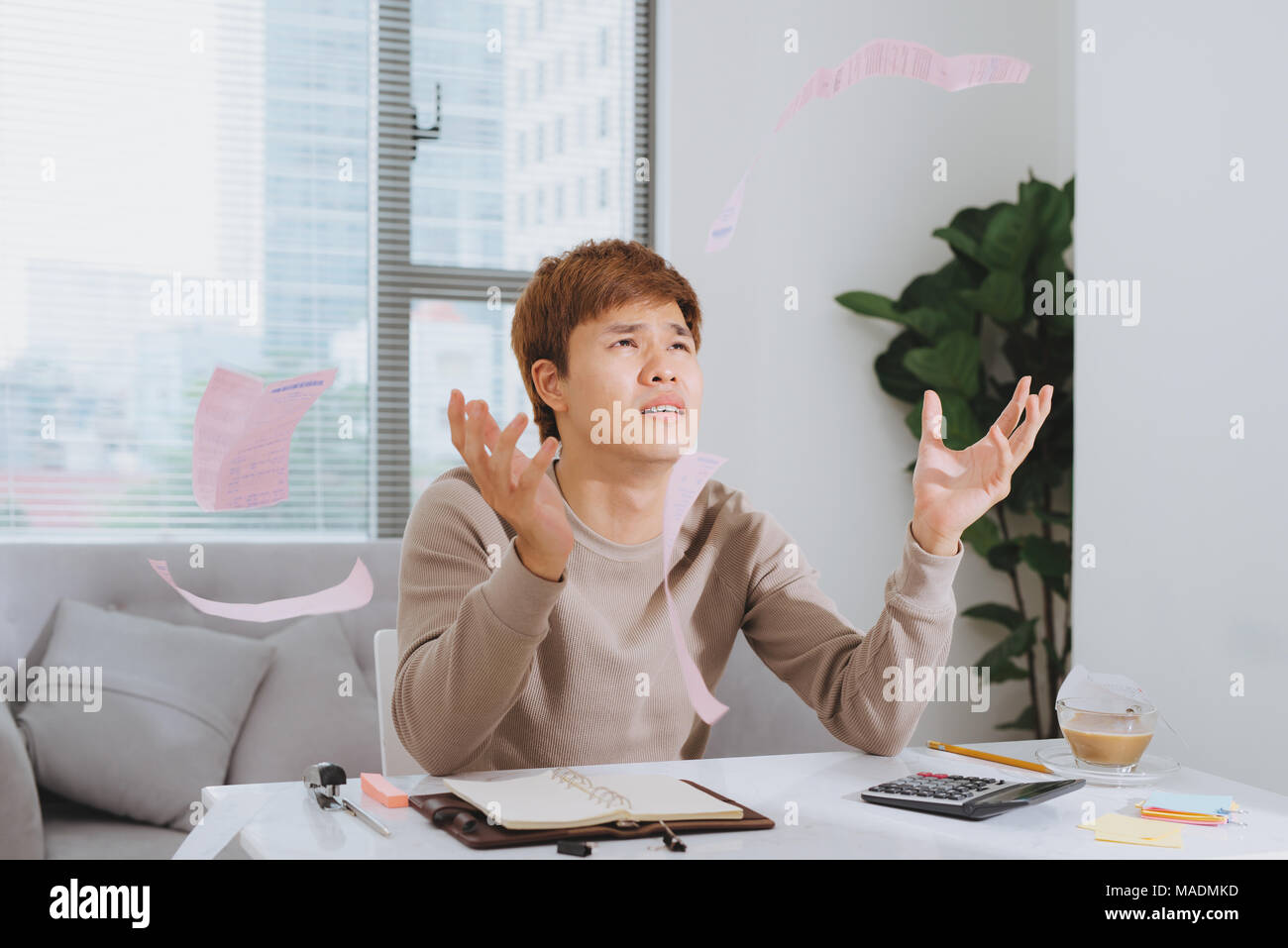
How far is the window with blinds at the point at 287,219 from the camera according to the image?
279 cm

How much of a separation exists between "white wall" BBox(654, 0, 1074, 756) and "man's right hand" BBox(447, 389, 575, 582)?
2.00 meters

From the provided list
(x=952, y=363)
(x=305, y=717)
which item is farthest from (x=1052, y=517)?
(x=305, y=717)

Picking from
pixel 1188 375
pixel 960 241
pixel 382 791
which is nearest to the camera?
pixel 382 791

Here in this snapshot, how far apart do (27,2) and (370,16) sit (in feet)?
2.78

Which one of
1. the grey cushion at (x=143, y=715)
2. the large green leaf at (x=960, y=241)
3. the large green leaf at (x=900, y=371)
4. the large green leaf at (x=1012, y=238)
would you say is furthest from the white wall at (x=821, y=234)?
the grey cushion at (x=143, y=715)

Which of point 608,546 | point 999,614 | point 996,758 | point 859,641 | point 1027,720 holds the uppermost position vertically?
point 608,546

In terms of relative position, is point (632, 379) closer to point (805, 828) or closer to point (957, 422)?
point (805, 828)

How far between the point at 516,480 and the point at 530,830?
1.12 ft

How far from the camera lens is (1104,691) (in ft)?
4.31

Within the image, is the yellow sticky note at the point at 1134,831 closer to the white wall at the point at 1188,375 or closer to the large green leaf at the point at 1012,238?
the white wall at the point at 1188,375

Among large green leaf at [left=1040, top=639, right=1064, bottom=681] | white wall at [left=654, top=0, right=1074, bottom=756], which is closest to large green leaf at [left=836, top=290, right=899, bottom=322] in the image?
white wall at [left=654, top=0, right=1074, bottom=756]

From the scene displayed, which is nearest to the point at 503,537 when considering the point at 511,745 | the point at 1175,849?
the point at 511,745

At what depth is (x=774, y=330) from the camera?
10.4ft
